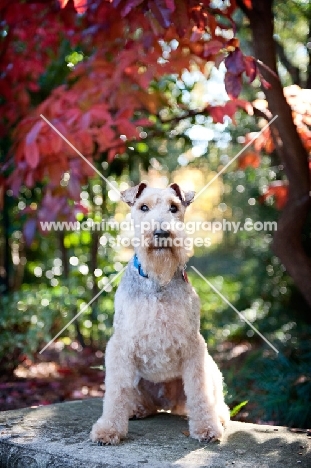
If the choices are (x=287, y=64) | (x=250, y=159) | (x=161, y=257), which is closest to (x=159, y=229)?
(x=161, y=257)

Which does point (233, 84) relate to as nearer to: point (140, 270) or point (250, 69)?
point (250, 69)

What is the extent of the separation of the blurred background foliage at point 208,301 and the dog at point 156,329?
1541 millimetres

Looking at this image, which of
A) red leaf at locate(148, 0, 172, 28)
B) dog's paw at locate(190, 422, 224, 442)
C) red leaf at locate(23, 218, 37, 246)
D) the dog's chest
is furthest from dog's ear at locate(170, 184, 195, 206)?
red leaf at locate(23, 218, 37, 246)

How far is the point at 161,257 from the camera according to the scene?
104 inches

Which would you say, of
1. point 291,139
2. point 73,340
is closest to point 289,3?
point 291,139

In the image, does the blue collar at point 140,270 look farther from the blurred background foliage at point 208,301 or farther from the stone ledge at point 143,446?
the blurred background foliage at point 208,301

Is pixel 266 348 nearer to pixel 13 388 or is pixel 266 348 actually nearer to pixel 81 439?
pixel 13 388

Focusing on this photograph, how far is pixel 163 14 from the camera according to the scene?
298cm

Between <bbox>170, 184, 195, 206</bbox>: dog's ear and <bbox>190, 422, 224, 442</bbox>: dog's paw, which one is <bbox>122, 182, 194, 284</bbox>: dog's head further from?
<bbox>190, 422, 224, 442</bbox>: dog's paw

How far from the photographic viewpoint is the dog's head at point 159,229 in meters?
2.59

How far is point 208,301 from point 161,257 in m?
6.09

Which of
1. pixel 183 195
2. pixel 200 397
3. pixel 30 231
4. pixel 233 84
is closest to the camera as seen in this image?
pixel 200 397

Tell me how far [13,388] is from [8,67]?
2.92 metres

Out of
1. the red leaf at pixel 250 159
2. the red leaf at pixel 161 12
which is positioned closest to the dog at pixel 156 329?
the red leaf at pixel 161 12
